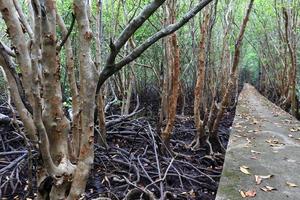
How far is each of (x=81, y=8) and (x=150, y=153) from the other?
395cm

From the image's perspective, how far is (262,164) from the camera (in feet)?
13.6

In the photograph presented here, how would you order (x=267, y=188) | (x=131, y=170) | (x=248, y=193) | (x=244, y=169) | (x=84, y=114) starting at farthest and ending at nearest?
(x=131, y=170) → (x=244, y=169) → (x=267, y=188) → (x=248, y=193) → (x=84, y=114)

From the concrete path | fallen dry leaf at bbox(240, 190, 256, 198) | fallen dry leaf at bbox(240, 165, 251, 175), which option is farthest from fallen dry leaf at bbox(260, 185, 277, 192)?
fallen dry leaf at bbox(240, 165, 251, 175)

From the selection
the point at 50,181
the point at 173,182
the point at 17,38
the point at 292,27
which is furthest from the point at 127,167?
the point at 292,27

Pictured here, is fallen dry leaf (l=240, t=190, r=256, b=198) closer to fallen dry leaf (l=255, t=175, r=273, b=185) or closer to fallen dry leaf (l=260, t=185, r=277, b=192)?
fallen dry leaf (l=260, t=185, r=277, b=192)

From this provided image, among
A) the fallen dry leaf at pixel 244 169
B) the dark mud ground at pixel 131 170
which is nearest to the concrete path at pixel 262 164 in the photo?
the fallen dry leaf at pixel 244 169

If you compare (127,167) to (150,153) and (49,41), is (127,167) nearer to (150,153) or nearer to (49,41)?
(150,153)

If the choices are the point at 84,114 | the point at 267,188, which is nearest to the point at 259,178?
the point at 267,188

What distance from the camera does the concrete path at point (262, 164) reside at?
3.21m

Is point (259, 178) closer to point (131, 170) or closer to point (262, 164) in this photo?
point (262, 164)

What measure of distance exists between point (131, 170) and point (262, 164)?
5.36 ft

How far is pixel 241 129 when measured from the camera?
6695 millimetres

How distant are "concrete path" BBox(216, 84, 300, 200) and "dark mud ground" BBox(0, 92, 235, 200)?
1.69 ft

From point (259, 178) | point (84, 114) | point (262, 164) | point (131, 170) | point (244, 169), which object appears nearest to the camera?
point (84, 114)
